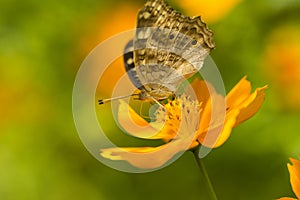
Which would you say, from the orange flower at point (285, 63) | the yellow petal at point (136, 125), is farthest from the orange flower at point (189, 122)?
the orange flower at point (285, 63)

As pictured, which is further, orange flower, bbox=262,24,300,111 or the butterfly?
orange flower, bbox=262,24,300,111

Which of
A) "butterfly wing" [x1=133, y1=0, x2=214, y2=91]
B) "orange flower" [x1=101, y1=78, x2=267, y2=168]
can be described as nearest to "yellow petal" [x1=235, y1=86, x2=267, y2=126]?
"orange flower" [x1=101, y1=78, x2=267, y2=168]

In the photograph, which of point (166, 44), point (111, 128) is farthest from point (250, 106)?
point (111, 128)

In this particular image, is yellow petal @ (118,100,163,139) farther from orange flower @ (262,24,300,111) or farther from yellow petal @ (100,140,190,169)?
orange flower @ (262,24,300,111)

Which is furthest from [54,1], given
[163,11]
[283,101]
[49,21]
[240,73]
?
[163,11]

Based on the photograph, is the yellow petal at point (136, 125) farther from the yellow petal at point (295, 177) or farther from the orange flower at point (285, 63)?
the orange flower at point (285, 63)

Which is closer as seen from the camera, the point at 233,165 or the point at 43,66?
the point at 233,165

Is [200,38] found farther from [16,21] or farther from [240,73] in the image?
[16,21]

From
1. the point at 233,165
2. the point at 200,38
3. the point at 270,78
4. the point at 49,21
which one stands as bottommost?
the point at 233,165
